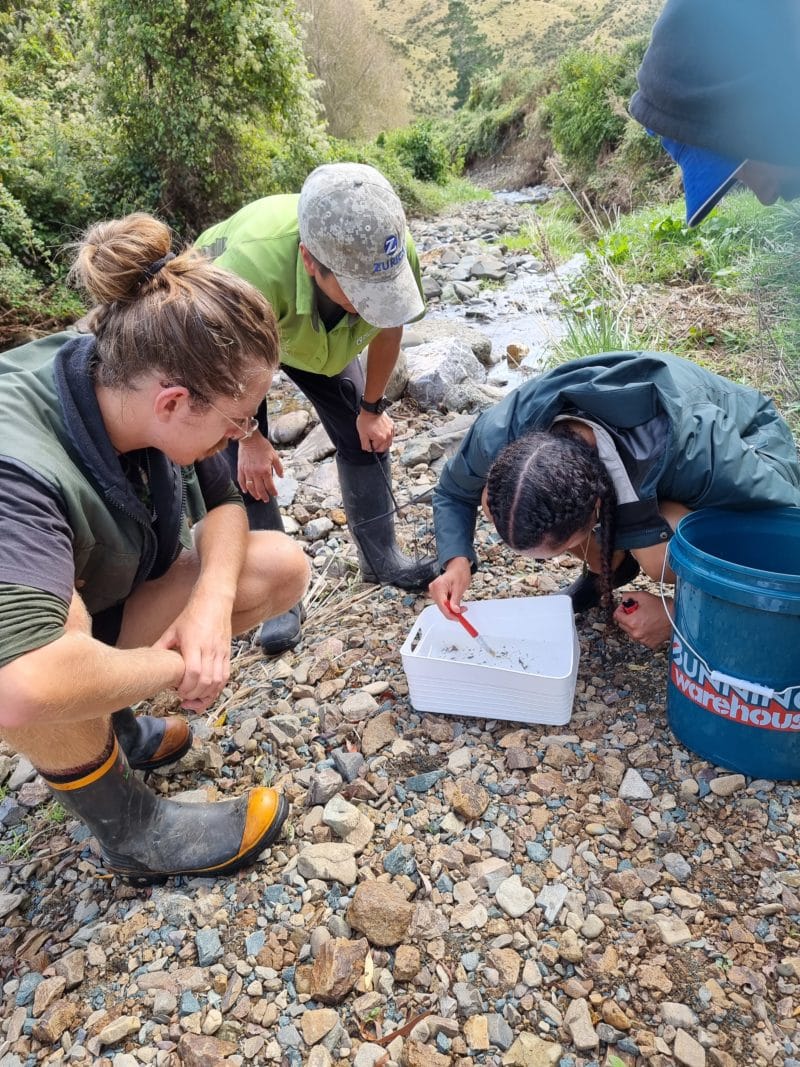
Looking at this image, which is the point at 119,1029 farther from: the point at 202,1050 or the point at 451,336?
the point at 451,336

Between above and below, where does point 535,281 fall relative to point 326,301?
below

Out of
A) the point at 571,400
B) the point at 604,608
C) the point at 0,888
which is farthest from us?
the point at 604,608

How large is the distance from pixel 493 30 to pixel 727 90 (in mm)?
45515

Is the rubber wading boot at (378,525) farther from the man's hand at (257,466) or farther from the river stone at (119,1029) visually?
the river stone at (119,1029)

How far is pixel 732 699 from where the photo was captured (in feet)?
5.22

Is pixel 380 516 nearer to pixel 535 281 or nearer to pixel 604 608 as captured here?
pixel 604 608

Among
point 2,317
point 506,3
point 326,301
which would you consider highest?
point 506,3

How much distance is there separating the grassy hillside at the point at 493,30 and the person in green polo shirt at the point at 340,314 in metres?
27.4

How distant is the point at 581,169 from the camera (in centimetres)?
1191

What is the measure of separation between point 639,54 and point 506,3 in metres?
36.8

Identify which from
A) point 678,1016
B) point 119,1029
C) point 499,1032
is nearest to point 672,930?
point 678,1016

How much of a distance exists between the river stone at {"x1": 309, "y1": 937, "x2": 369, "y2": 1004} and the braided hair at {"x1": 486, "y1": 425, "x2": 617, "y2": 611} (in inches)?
36.1

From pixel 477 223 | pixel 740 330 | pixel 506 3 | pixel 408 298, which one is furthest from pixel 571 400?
pixel 506 3

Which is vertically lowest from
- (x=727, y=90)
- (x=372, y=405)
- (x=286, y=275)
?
(x=372, y=405)
